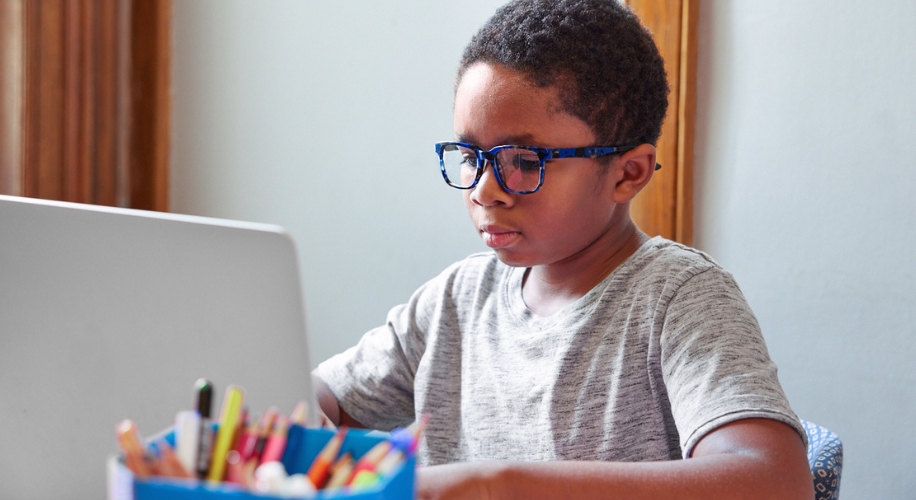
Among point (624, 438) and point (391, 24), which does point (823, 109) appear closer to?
point (624, 438)

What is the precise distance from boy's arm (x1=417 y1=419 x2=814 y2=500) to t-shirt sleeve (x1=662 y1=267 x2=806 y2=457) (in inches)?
0.6

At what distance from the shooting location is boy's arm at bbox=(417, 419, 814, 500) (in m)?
0.60

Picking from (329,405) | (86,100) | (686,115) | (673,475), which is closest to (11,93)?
(86,100)

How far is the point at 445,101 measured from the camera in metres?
1.63

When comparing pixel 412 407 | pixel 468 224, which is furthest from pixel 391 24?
pixel 412 407

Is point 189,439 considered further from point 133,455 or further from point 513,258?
point 513,258

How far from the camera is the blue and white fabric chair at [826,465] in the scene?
0.86 m

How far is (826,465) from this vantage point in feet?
2.85

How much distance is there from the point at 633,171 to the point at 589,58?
147mm

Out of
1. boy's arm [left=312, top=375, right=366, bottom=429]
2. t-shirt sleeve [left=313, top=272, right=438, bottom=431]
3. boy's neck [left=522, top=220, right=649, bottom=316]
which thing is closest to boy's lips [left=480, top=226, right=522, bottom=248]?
boy's neck [left=522, top=220, right=649, bottom=316]

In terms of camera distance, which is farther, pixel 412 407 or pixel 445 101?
pixel 445 101

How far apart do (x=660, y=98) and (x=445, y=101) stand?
673 millimetres

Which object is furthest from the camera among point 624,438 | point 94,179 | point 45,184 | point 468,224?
point 94,179

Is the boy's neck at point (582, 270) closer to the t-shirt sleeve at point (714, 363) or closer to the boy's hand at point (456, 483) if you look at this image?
the t-shirt sleeve at point (714, 363)
